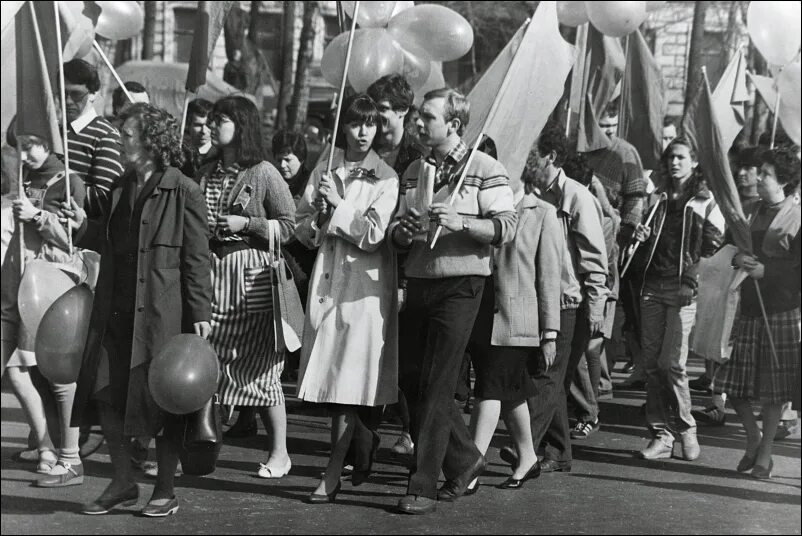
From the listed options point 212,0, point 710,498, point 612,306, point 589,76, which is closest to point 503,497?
point 710,498

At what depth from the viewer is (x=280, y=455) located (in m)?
7.20

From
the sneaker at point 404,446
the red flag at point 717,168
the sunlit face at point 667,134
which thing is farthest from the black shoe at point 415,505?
the sunlit face at point 667,134

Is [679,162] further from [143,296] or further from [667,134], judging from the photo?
[143,296]

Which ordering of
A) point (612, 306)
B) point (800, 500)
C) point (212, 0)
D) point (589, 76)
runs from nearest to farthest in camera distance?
point (800, 500), point (212, 0), point (612, 306), point (589, 76)


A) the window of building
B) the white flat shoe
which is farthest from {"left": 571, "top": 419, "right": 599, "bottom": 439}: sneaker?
the window of building

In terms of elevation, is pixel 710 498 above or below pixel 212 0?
below

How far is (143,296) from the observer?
602cm

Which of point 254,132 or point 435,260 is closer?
point 435,260

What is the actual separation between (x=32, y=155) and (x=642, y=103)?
5148mm

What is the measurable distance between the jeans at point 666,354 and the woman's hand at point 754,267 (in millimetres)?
1447

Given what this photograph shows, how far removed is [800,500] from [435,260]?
2.07 metres

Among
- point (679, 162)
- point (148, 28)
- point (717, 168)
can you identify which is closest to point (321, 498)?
point (717, 168)

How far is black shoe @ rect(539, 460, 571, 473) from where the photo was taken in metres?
7.52

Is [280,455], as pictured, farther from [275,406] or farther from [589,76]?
[589,76]
